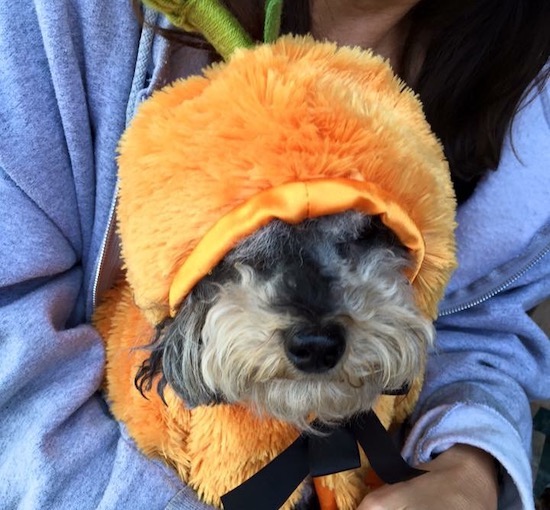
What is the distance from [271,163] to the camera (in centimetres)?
61

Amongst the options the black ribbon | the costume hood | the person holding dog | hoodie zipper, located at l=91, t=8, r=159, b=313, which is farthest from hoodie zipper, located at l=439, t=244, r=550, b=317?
hoodie zipper, located at l=91, t=8, r=159, b=313

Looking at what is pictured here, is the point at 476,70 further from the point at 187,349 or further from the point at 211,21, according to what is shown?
the point at 187,349

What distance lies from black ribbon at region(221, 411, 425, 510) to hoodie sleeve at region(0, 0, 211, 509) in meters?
0.11

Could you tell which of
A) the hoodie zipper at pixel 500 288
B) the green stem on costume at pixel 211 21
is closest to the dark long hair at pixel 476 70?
the hoodie zipper at pixel 500 288

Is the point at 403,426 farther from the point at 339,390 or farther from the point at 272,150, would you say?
the point at 272,150

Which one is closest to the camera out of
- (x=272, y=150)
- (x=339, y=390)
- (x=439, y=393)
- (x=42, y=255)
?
(x=272, y=150)

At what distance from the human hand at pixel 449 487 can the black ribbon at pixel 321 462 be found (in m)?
0.04

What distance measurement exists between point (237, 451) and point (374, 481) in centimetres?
24

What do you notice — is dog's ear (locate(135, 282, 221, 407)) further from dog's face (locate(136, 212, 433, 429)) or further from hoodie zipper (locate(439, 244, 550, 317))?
hoodie zipper (locate(439, 244, 550, 317))

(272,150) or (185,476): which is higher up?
(272,150)

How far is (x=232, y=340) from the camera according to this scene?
66 centimetres

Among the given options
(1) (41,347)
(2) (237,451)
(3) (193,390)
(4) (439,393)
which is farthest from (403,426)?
(1) (41,347)

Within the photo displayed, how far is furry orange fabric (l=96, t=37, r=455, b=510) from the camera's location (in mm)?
616

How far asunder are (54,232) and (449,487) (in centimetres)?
64
